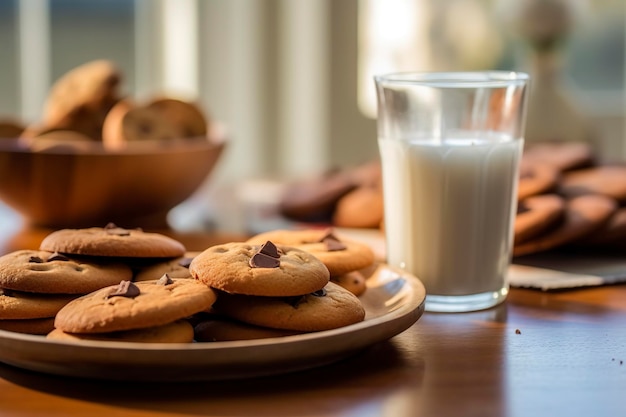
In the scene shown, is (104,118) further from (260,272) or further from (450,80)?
(260,272)

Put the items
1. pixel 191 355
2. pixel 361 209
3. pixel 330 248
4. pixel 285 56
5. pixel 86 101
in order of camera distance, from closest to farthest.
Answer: pixel 191 355 < pixel 330 248 < pixel 361 209 < pixel 86 101 < pixel 285 56

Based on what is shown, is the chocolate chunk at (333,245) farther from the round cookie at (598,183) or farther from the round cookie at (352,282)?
the round cookie at (598,183)

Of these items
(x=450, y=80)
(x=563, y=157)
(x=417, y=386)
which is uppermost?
(x=450, y=80)

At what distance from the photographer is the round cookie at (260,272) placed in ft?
2.15

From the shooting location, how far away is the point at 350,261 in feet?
2.70

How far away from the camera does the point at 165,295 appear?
64 cm

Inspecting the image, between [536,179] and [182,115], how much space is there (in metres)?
0.59

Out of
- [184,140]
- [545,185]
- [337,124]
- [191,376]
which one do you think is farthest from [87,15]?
[191,376]

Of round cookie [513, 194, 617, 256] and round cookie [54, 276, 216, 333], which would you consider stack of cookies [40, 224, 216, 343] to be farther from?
round cookie [513, 194, 617, 256]

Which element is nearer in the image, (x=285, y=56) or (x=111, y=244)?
(x=111, y=244)

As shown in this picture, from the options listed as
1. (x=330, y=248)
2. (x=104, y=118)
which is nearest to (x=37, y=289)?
(x=330, y=248)

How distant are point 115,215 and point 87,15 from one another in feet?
5.11

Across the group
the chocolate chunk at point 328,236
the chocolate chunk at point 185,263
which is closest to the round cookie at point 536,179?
the chocolate chunk at point 328,236

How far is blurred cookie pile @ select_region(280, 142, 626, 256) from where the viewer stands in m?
1.08
